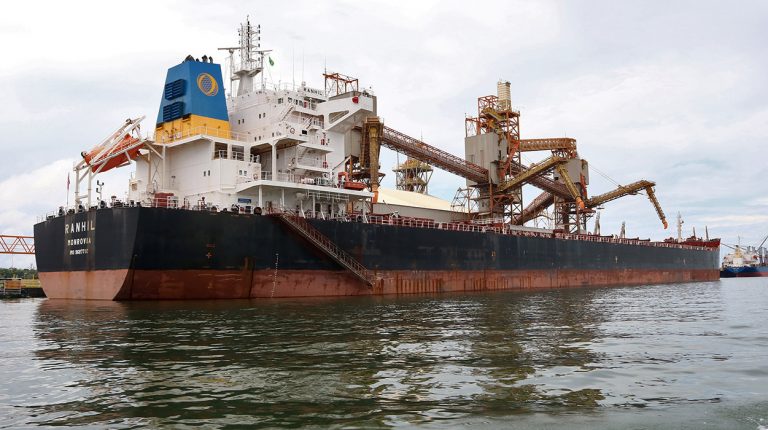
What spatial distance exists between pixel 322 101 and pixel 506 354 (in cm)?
2970

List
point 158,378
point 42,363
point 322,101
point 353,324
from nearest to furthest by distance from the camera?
point 158,378 → point 42,363 → point 353,324 → point 322,101

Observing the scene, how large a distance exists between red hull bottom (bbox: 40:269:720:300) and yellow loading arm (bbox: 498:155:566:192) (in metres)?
13.4

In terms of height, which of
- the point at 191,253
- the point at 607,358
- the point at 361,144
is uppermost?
the point at 361,144

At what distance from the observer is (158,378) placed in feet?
34.0

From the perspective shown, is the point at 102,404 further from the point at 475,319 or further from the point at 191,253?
the point at 191,253

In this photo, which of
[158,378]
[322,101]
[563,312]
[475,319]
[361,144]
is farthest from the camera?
[361,144]

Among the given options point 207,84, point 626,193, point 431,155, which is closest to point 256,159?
point 207,84

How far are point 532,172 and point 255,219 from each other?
103ft

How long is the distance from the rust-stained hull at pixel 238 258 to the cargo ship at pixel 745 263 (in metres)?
82.2

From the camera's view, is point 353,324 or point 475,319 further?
point 475,319

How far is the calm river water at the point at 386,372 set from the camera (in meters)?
7.92

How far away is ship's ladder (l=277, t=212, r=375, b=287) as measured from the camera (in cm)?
3034

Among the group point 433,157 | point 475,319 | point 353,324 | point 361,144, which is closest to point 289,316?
point 353,324

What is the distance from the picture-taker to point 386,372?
1074 centimetres
